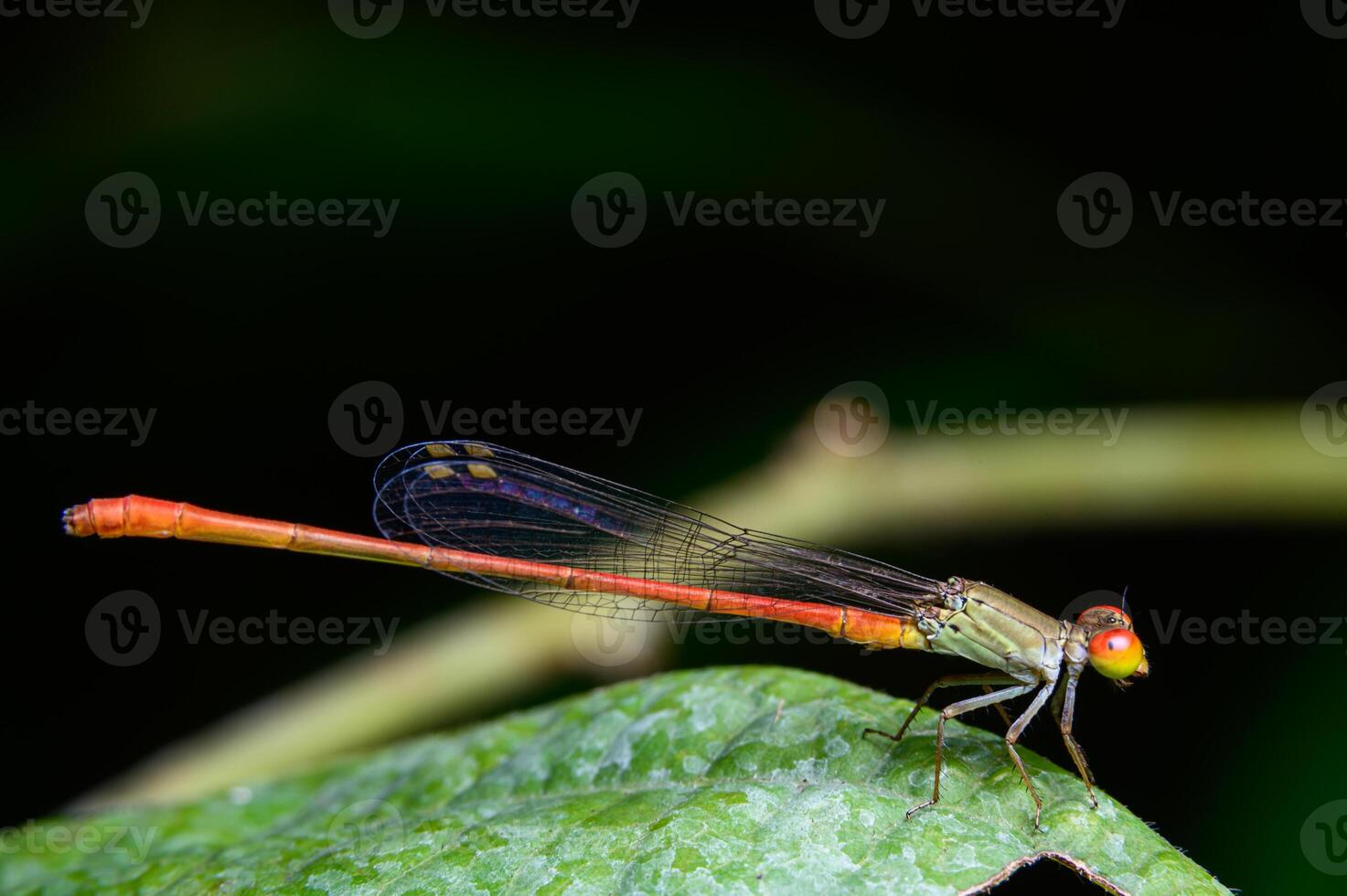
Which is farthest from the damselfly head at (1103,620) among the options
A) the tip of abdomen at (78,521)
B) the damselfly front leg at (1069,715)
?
the tip of abdomen at (78,521)

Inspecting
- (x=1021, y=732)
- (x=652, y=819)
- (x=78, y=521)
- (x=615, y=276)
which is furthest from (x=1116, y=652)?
(x=78, y=521)

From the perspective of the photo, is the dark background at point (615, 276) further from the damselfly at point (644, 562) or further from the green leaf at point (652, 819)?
the green leaf at point (652, 819)

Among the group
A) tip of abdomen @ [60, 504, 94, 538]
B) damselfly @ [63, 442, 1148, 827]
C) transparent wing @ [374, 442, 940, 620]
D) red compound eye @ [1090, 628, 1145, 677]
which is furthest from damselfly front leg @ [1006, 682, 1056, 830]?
tip of abdomen @ [60, 504, 94, 538]

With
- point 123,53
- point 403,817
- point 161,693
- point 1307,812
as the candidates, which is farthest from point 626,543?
point 123,53

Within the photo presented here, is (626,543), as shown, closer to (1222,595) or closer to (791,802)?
(791,802)

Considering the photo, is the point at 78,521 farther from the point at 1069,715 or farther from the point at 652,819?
the point at 1069,715

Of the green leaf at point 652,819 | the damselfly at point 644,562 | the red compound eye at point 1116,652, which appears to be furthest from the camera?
the damselfly at point 644,562

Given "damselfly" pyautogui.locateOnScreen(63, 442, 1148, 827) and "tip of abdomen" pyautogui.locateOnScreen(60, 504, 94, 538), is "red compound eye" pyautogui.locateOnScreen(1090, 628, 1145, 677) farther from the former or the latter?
"tip of abdomen" pyautogui.locateOnScreen(60, 504, 94, 538)
